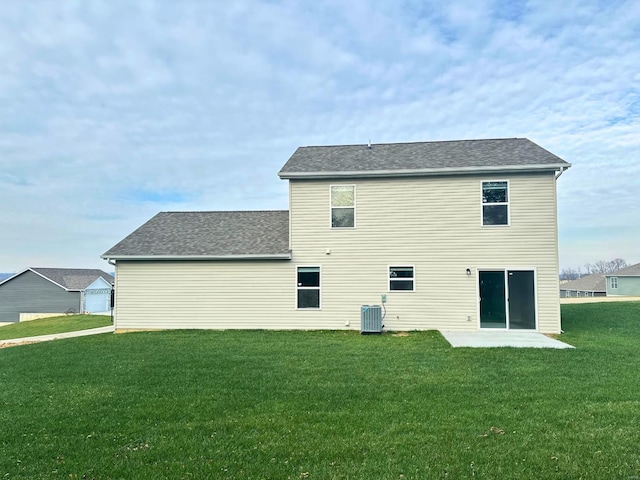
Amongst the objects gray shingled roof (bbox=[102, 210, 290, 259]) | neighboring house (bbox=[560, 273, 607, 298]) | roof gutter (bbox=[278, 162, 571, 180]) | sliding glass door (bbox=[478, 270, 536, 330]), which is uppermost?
roof gutter (bbox=[278, 162, 571, 180])

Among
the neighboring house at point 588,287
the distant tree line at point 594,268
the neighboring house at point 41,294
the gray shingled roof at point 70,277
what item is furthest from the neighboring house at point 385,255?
the distant tree line at point 594,268

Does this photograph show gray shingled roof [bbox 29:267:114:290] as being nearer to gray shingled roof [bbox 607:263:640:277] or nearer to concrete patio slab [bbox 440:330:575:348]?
concrete patio slab [bbox 440:330:575:348]

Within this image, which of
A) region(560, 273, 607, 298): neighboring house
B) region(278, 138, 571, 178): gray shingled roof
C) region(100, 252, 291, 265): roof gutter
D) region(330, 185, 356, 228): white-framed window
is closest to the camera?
region(278, 138, 571, 178): gray shingled roof

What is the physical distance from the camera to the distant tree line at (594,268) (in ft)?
280

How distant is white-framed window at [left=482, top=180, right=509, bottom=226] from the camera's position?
43.8 feet

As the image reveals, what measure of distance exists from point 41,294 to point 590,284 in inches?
2573

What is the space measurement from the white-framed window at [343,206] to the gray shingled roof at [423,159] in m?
0.55

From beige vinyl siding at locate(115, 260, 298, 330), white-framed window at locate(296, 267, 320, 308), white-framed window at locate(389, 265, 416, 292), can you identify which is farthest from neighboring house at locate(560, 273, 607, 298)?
beige vinyl siding at locate(115, 260, 298, 330)

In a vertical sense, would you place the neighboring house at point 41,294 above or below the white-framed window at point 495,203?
below

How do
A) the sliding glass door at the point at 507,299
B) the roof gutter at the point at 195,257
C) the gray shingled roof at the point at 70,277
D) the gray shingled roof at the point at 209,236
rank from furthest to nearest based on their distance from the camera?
the gray shingled roof at the point at 70,277, the gray shingled roof at the point at 209,236, the roof gutter at the point at 195,257, the sliding glass door at the point at 507,299

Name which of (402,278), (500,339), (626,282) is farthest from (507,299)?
(626,282)

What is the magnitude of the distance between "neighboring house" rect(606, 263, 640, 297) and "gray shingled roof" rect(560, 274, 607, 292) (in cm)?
270

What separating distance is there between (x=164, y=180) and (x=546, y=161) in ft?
61.0

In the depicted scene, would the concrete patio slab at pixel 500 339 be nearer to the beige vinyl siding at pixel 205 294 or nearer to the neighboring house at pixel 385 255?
the neighboring house at pixel 385 255
